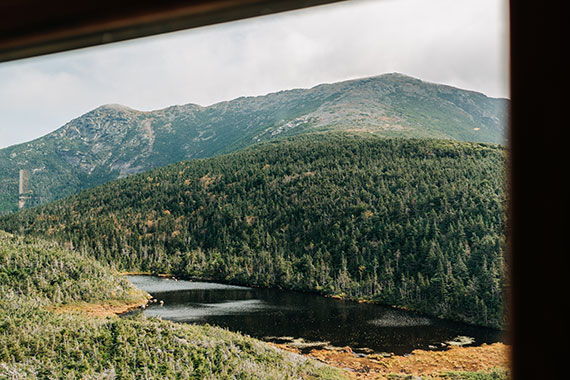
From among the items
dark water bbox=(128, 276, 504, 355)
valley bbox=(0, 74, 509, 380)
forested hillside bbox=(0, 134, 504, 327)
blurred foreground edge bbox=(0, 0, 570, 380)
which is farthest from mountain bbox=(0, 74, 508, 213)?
blurred foreground edge bbox=(0, 0, 570, 380)

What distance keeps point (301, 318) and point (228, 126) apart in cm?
3876

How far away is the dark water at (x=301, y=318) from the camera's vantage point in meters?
10.7

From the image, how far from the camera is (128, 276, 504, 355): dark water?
35.1ft

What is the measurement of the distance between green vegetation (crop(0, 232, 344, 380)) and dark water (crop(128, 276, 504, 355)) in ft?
7.69

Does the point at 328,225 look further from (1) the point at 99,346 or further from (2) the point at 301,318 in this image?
(1) the point at 99,346

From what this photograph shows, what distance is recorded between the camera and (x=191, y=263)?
15.7 meters

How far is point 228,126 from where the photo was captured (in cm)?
4884

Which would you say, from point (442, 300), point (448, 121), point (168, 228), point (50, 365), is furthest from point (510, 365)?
point (448, 121)
